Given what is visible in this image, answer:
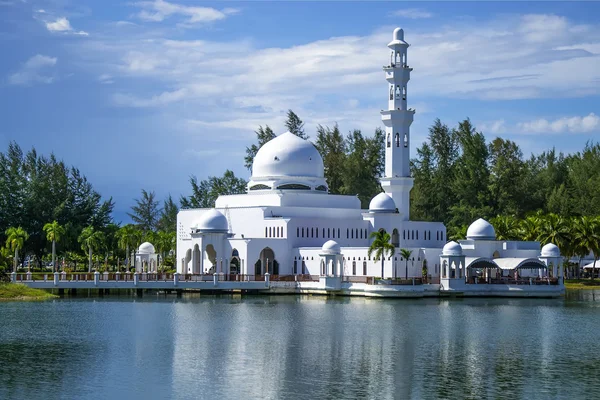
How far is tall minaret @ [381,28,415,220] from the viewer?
83.4m

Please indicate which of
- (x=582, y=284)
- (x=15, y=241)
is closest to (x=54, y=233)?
(x=15, y=241)

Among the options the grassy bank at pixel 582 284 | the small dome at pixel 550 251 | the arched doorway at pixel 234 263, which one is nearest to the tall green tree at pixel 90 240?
the arched doorway at pixel 234 263

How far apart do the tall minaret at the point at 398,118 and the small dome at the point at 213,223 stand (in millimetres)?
13715

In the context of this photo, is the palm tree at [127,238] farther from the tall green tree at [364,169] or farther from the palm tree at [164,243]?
the tall green tree at [364,169]

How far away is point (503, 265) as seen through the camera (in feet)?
254

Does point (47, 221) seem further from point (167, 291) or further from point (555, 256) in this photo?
point (555, 256)

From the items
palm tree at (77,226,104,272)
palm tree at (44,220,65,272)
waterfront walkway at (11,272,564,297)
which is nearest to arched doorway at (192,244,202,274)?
waterfront walkway at (11,272,564,297)

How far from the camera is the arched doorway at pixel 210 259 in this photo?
271 feet

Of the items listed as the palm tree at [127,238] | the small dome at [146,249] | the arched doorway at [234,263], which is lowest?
the arched doorway at [234,263]

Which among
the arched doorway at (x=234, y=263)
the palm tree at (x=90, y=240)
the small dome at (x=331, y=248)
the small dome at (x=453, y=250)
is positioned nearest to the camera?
the small dome at (x=453, y=250)

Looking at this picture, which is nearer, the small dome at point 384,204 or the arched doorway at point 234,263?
the arched doorway at point 234,263

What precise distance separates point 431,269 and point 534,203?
29.1 metres

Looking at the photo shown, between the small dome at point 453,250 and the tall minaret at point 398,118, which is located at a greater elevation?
the tall minaret at point 398,118

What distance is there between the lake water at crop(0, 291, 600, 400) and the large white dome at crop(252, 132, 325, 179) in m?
24.5
